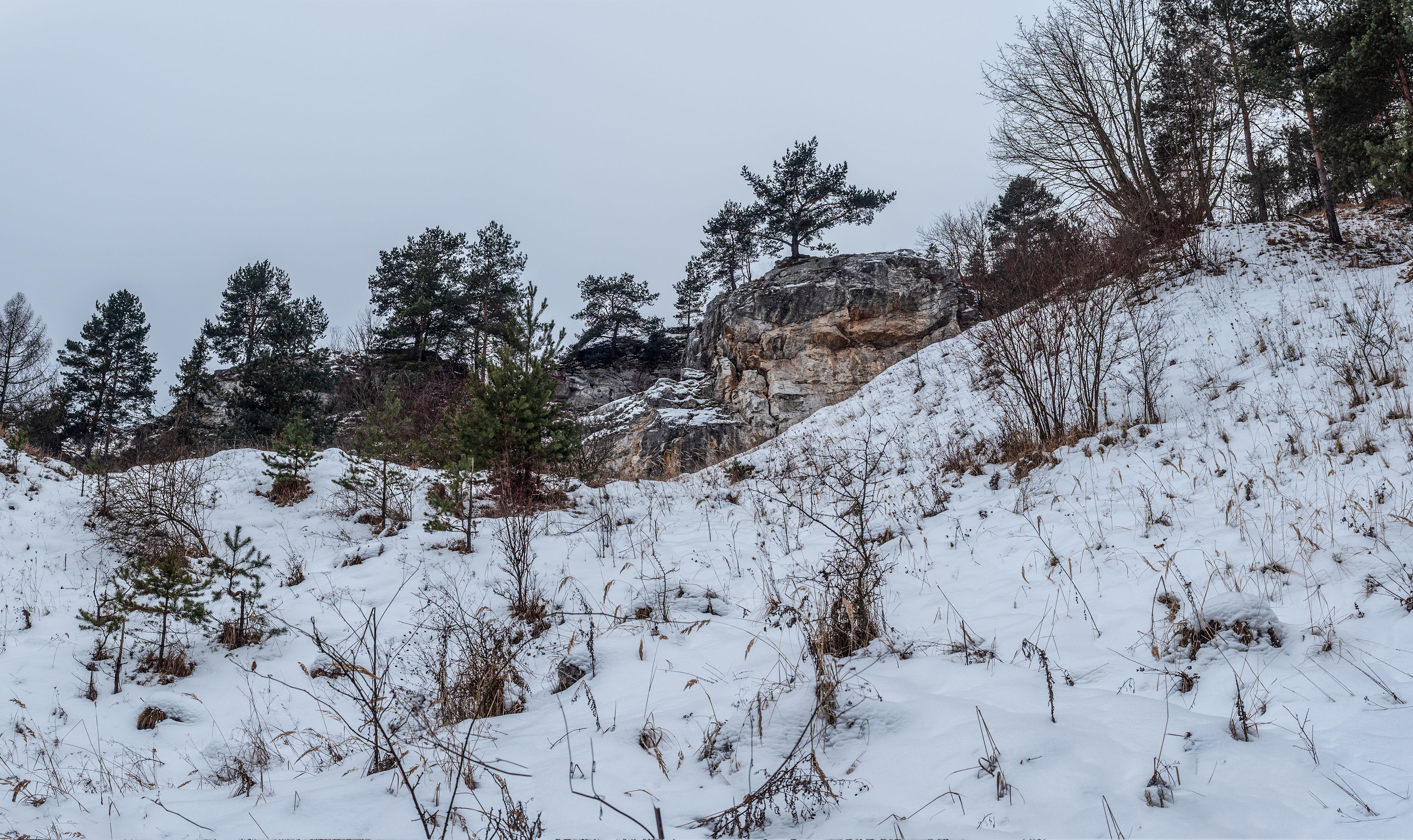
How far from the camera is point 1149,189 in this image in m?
16.9

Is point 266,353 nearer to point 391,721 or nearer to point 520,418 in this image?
point 520,418

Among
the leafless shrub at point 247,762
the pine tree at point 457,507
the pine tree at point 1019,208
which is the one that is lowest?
the leafless shrub at point 247,762

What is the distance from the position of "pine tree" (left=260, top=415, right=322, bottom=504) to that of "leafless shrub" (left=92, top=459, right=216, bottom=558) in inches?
28.5

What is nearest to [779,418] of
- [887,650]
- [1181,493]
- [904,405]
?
[904,405]

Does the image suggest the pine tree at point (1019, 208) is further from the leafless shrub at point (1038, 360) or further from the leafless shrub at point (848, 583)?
the leafless shrub at point (848, 583)

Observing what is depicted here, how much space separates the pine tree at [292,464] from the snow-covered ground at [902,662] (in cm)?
55

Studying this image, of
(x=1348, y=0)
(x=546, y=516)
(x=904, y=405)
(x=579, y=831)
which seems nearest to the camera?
(x=579, y=831)

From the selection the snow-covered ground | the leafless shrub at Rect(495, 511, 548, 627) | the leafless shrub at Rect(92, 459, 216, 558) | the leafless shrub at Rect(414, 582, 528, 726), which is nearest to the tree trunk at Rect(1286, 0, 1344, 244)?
the snow-covered ground

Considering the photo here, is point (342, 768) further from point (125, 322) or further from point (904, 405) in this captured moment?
point (125, 322)

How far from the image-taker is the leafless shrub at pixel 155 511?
6.54m

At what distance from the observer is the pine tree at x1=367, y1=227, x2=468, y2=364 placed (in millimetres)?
26375

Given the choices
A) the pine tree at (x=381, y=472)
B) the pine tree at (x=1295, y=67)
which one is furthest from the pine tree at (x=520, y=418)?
the pine tree at (x=1295, y=67)

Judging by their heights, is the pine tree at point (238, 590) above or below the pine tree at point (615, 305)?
below

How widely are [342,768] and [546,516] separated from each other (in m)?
4.73
